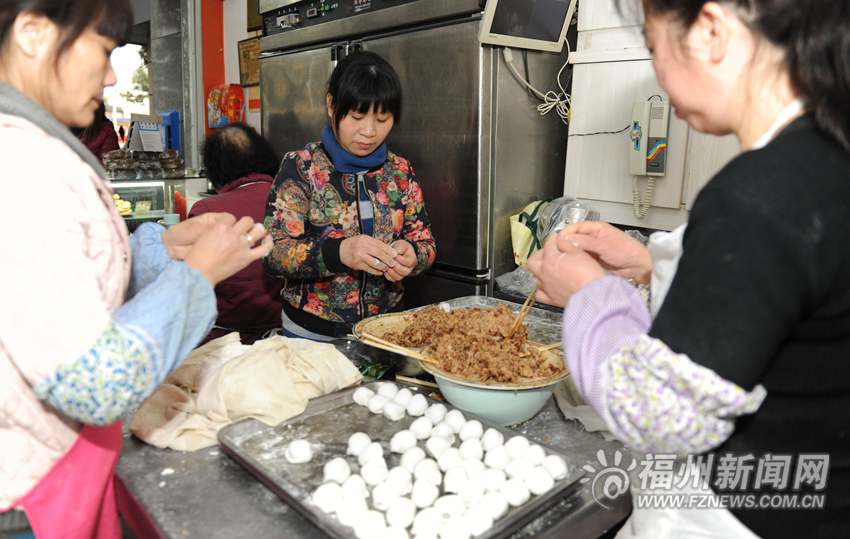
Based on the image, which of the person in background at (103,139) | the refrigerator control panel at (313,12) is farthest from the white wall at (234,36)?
the refrigerator control panel at (313,12)

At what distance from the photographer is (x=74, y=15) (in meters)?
0.93

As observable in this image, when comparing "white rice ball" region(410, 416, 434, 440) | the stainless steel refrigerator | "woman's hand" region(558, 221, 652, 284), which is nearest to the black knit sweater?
"woman's hand" region(558, 221, 652, 284)

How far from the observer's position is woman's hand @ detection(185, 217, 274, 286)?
42.5 inches

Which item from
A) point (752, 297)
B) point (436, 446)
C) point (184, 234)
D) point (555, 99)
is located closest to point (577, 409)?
point (436, 446)

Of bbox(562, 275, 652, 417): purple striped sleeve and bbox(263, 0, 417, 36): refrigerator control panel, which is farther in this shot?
bbox(263, 0, 417, 36): refrigerator control panel

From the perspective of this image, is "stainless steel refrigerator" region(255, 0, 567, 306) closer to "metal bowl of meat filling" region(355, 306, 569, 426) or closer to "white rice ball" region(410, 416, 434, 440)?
"metal bowl of meat filling" region(355, 306, 569, 426)

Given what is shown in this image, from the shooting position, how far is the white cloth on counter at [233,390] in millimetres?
1282

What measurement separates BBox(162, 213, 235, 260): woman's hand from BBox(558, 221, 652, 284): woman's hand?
2.61ft

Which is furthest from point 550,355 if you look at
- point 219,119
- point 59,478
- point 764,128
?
point 219,119

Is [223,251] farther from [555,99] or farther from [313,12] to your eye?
[313,12]

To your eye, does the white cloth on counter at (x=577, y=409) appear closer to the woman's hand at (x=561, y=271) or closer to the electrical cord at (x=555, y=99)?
the woman's hand at (x=561, y=271)

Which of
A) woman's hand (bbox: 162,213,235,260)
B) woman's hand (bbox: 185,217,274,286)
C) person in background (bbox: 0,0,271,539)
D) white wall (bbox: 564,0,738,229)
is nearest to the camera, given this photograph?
person in background (bbox: 0,0,271,539)

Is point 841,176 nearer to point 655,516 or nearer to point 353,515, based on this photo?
point 655,516

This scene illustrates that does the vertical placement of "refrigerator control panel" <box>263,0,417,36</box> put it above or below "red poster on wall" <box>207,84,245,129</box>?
above
